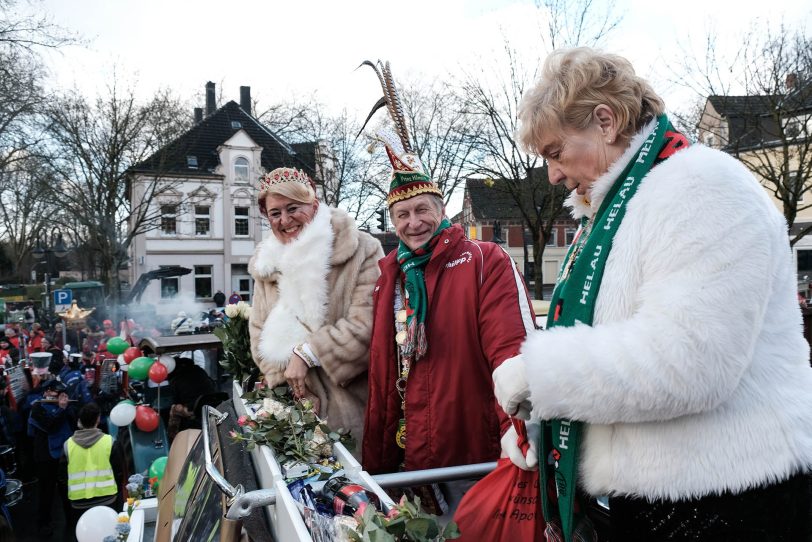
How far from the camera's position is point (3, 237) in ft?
153

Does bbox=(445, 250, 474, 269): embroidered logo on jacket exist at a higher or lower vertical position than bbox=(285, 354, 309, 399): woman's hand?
higher

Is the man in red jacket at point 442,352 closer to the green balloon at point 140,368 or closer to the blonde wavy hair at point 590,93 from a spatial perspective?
the blonde wavy hair at point 590,93

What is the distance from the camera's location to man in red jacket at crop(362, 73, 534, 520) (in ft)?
7.45

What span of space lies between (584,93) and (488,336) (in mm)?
1178

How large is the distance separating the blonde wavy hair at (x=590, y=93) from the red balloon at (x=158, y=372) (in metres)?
6.86

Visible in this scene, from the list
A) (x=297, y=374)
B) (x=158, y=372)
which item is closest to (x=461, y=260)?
(x=297, y=374)

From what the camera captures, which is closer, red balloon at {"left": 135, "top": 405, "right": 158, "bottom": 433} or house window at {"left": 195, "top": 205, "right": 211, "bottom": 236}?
red balloon at {"left": 135, "top": 405, "right": 158, "bottom": 433}

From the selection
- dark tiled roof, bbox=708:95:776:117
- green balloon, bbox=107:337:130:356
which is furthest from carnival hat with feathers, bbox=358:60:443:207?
dark tiled roof, bbox=708:95:776:117

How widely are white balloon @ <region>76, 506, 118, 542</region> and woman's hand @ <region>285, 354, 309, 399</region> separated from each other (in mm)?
2011

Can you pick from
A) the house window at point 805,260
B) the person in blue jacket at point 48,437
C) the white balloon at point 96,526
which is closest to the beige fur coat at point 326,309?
the white balloon at point 96,526

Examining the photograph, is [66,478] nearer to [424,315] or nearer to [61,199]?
[424,315]

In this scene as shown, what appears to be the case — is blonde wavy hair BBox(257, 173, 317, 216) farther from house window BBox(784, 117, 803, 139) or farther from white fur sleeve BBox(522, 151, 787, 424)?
house window BBox(784, 117, 803, 139)

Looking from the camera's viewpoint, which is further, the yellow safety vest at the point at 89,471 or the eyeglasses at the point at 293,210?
the yellow safety vest at the point at 89,471

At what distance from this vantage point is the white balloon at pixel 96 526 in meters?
3.73
